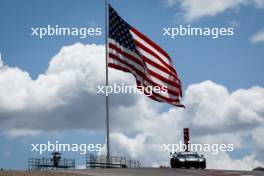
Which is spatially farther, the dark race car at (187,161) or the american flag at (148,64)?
the dark race car at (187,161)

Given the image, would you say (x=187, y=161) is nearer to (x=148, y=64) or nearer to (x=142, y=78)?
(x=142, y=78)

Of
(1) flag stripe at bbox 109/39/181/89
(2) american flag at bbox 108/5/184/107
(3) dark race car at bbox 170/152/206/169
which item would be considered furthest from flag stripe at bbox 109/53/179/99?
(3) dark race car at bbox 170/152/206/169

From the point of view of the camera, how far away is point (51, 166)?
2355 inches

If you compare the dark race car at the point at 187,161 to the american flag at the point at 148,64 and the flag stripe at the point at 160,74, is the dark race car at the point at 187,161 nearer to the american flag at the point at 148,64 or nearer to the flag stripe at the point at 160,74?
the american flag at the point at 148,64

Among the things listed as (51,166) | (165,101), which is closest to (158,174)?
(165,101)

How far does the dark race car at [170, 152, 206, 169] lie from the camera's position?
1784 inches

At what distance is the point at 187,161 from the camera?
4534 centimetres

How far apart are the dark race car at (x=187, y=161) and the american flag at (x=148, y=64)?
6934 millimetres

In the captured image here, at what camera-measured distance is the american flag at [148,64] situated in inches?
1567

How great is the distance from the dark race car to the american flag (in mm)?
6934

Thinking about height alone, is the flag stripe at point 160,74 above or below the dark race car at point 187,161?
above

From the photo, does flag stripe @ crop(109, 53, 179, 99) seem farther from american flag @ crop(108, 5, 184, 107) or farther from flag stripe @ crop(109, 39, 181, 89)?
flag stripe @ crop(109, 39, 181, 89)

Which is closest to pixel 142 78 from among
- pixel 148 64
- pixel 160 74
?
pixel 148 64

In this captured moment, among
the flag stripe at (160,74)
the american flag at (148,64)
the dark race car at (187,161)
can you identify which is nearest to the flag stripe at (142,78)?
the american flag at (148,64)
